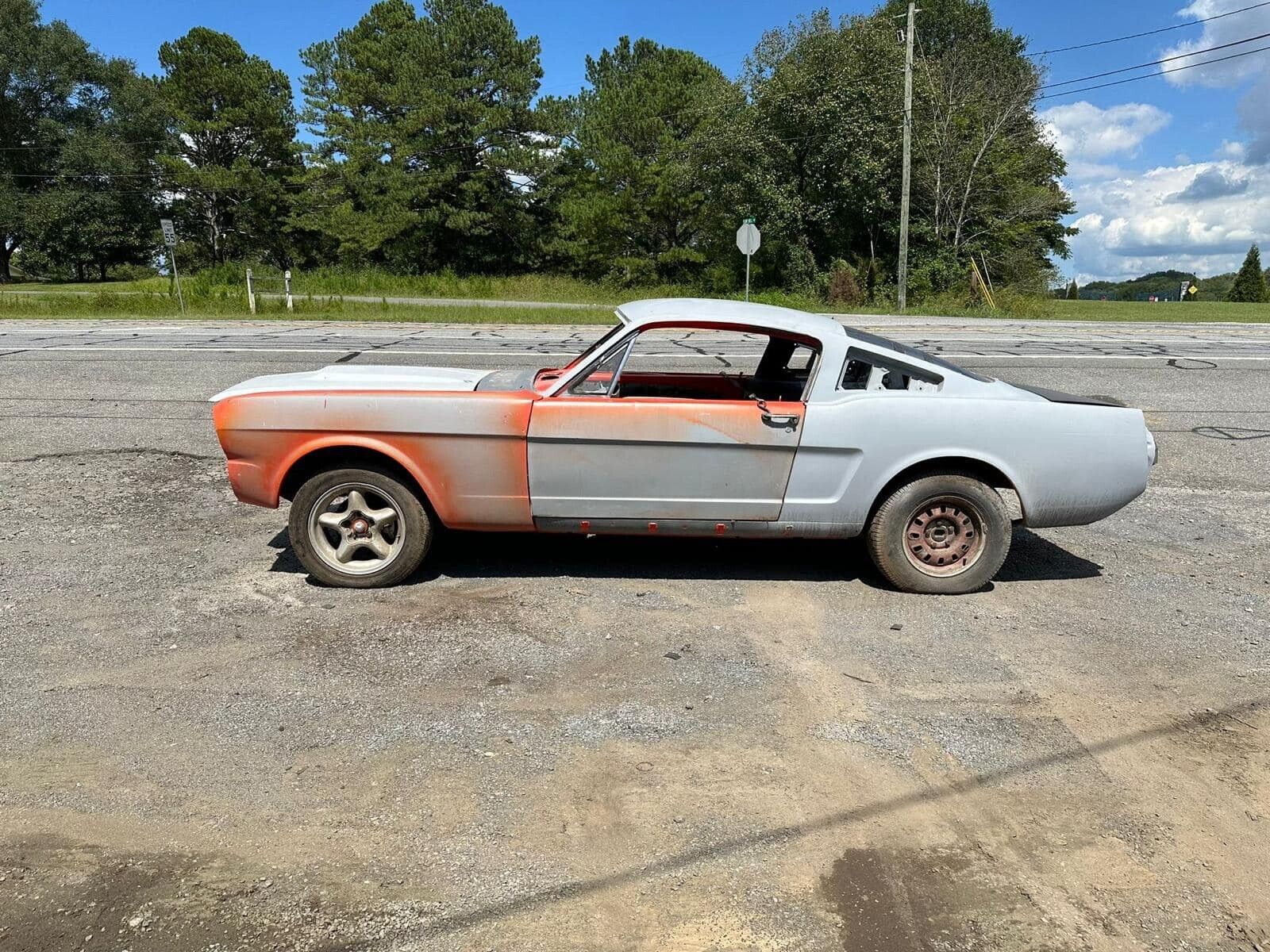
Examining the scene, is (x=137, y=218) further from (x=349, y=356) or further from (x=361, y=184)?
(x=349, y=356)

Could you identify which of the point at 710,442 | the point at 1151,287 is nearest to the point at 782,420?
the point at 710,442

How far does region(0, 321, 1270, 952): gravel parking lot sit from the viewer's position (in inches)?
96.0

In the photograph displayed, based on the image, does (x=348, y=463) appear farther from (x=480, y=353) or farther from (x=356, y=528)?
(x=480, y=353)

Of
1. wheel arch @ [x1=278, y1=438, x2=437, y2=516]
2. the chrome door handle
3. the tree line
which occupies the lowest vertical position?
wheel arch @ [x1=278, y1=438, x2=437, y2=516]

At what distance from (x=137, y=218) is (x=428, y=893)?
6730 centimetres

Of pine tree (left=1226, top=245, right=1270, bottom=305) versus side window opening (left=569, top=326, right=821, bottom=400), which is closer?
side window opening (left=569, top=326, right=821, bottom=400)

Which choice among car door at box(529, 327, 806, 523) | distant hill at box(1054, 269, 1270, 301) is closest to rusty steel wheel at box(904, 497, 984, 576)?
car door at box(529, 327, 806, 523)

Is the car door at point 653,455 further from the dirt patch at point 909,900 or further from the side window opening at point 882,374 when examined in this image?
the dirt patch at point 909,900

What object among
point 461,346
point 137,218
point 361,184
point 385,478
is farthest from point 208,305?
point 137,218

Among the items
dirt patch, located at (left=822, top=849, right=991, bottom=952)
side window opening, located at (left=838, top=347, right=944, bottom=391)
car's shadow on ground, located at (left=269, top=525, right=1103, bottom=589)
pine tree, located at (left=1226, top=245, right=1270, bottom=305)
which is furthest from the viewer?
pine tree, located at (left=1226, top=245, right=1270, bottom=305)

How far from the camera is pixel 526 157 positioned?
46.2 meters

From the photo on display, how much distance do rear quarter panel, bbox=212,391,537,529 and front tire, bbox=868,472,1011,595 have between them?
1.90m

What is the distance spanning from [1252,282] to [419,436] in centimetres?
6398

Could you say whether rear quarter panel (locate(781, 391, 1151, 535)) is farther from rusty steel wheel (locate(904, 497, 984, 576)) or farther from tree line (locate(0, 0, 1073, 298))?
tree line (locate(0, 0, 1073, 298))
